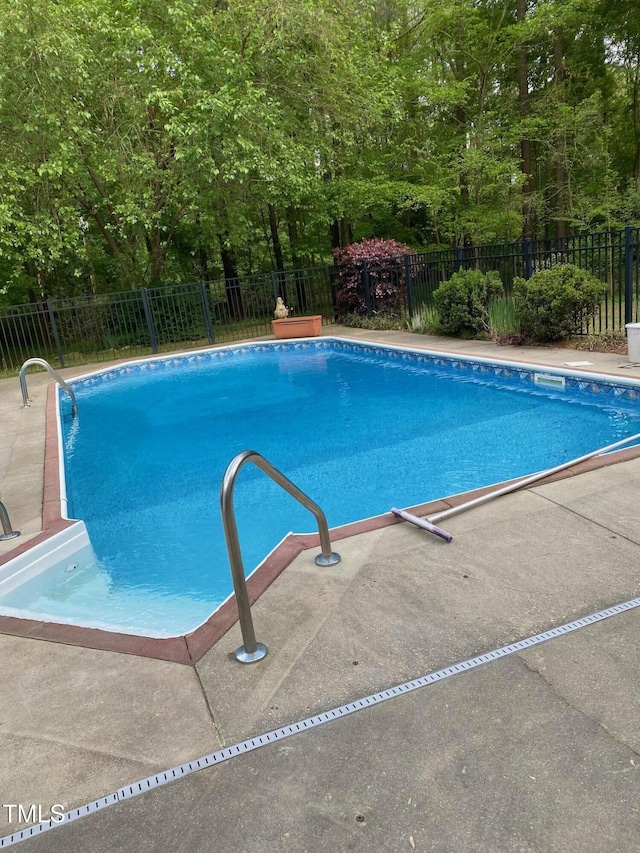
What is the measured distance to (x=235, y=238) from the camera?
601 inches

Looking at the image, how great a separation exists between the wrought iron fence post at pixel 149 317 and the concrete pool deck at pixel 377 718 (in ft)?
40.0

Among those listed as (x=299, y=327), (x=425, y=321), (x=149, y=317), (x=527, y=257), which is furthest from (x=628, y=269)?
(x=149, y=317)

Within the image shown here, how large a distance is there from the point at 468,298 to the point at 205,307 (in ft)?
23.6

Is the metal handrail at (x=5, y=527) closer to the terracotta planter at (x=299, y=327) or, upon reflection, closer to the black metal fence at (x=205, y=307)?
the black metal fence at (x=205, y=307)

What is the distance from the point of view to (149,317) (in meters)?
14.2

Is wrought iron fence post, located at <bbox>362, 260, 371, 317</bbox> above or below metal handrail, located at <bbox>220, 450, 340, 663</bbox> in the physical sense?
above

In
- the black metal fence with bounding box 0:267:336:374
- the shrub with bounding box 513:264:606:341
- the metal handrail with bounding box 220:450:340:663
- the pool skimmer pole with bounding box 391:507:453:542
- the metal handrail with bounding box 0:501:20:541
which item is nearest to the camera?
the metal handrail with bounding box 220:450:340:663

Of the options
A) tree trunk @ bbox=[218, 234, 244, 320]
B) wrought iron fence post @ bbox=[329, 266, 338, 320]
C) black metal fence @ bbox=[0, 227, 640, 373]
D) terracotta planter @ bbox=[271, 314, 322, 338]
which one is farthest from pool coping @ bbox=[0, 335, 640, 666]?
tree trunk @ bbox=[218, 234, 244, 320]

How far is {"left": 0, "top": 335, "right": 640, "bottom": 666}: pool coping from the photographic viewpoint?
251cm

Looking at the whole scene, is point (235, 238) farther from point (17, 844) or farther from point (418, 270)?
point (17, 844)

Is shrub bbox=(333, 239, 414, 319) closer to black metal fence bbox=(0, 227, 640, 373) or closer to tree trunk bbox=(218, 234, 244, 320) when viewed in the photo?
black metal fence bbox=(0, 227, 640, 373)

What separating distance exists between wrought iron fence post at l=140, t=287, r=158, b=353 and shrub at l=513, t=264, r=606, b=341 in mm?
8895

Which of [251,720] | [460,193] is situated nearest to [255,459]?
[251,720]

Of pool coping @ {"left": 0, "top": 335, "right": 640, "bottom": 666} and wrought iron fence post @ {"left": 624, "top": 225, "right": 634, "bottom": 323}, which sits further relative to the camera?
wrought iron fence post @ {"left": 624, "top": 225, "right": 634, "bottom": 323}
